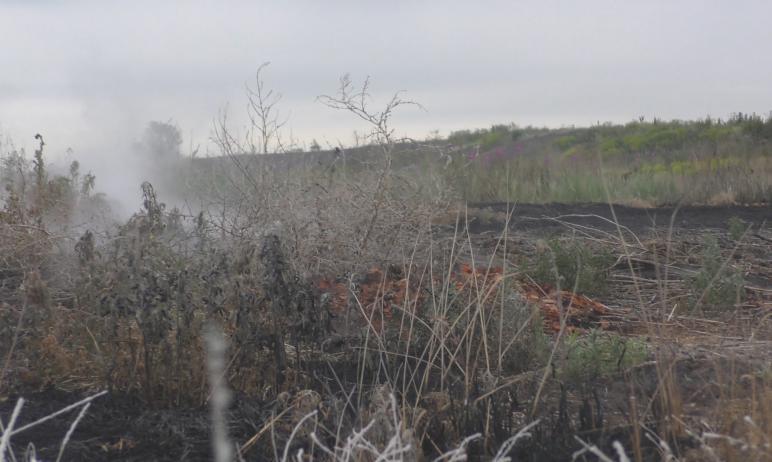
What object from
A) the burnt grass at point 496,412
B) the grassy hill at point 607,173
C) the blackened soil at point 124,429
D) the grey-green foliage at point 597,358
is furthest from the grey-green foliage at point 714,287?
the blackened soil at point 124,429

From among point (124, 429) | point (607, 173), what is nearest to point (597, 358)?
point (124, 429)

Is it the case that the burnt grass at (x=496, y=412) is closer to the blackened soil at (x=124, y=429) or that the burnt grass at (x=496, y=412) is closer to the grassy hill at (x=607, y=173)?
the blackened soil at (x=124, y=429)

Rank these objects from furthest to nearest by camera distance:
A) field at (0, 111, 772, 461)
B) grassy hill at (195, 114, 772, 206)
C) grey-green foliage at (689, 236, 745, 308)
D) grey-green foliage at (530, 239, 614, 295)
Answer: grassy hill at (195, 114, 772, 206), grey-green foliage at (530, 239, 614, 295), grey-green foliage at (689, 236, 745, 308), field at (0, 111, 772, 461)

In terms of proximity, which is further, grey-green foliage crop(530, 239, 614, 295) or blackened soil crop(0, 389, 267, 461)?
grey-green foliage crop(530, 239, 614, 295)

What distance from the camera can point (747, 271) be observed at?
732cm

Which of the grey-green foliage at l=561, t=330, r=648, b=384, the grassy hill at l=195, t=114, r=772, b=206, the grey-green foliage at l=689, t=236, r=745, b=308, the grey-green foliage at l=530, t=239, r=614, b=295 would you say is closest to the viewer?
the grey-green foliage at l=561, t=330, r=648, b=384

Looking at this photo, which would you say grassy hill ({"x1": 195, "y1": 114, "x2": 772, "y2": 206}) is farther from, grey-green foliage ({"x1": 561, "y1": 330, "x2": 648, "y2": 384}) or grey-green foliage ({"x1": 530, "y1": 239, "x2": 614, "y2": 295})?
grey-green foliage ({"x1": 561, "y1": 330, "x2": 648, "y2": 384})

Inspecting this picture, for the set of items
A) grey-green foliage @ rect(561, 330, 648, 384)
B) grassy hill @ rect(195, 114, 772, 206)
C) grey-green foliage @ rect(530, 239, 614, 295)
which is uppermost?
grassy hill @ rect(195, 114, 772, 206)

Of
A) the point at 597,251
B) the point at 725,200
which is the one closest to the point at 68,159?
the point at 597,251

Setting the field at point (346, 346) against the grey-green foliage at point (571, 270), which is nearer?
the field at point (346, 346)

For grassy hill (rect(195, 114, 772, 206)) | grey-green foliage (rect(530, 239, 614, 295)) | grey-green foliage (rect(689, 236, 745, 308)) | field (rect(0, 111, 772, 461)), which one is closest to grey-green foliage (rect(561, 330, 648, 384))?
field (rect(0, 111, 772, 461))

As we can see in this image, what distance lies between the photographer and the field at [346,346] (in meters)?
3.24

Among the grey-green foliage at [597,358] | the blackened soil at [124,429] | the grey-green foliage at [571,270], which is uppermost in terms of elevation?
the grey-green foliage at [571,270]

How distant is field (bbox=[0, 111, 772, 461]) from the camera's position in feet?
10.6
